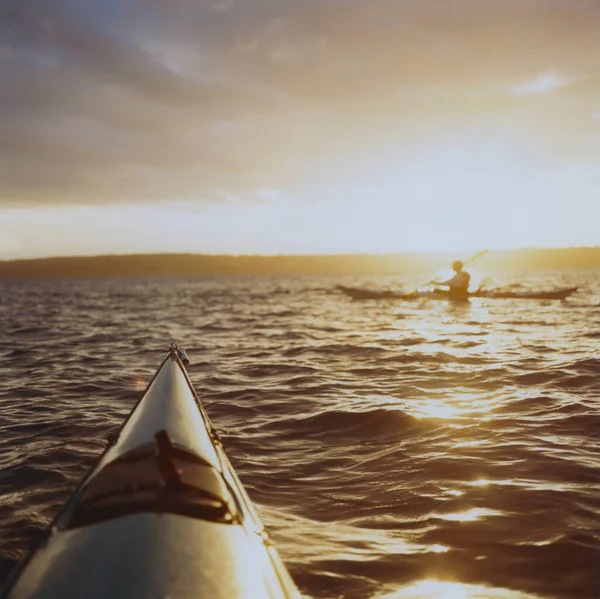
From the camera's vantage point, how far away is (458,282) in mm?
31141

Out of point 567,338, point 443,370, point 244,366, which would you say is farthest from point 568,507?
point 567,338

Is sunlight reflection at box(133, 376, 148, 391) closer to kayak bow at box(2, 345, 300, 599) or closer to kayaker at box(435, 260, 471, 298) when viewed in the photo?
kayak bow at box(2, 345, 300, 599)

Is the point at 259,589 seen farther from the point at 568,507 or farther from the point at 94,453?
the point at 94,453

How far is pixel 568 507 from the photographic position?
210 inches

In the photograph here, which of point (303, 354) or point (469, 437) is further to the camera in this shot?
point (303, 354)

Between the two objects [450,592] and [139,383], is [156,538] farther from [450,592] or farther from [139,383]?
[139,383]

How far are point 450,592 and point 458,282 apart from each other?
28.3 m

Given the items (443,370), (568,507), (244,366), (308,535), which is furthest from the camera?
(244,366)

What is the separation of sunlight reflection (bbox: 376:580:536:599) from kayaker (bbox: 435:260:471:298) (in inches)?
1090

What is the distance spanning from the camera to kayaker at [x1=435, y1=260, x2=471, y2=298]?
102 feet

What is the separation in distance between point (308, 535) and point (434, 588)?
123 centimetres

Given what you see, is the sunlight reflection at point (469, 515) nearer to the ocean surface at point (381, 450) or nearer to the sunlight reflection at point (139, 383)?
the ocean surface at point (381, 450)

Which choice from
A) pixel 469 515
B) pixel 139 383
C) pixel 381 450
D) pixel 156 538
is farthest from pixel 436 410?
pixel 156 538

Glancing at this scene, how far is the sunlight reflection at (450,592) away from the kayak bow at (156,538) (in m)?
1.23
